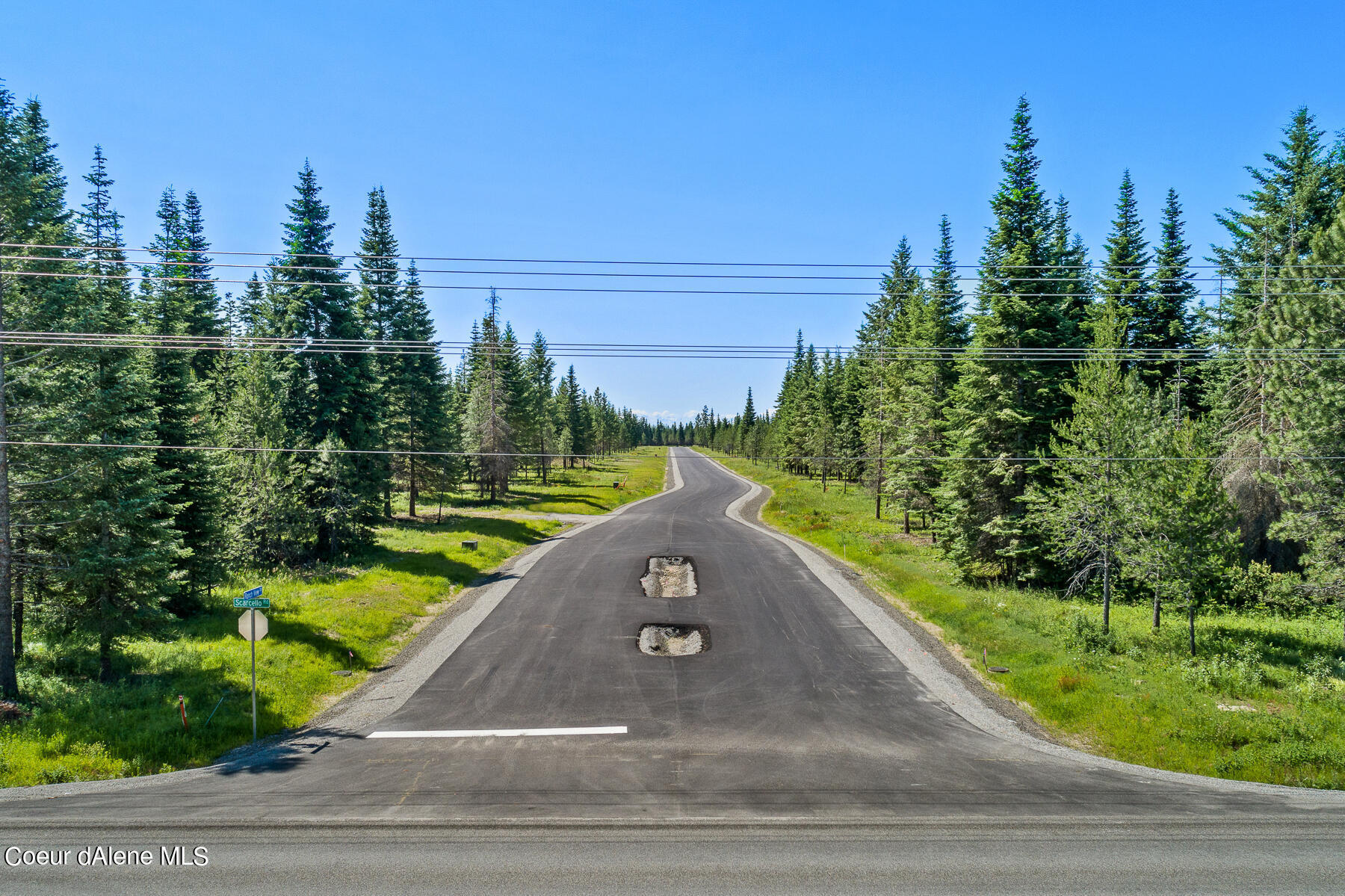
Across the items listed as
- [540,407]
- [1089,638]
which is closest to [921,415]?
[1089,638]

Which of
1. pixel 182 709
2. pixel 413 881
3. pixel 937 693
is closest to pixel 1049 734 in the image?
pixel 937 693

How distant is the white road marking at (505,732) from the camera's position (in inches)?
480

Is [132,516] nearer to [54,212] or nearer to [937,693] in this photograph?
[54,212]

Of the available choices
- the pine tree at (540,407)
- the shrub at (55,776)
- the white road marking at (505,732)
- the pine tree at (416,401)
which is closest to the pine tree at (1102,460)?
the white road marking at (505,732)

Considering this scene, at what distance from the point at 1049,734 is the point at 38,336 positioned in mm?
22920

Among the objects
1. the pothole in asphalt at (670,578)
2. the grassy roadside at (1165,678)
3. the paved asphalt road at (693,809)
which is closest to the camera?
the paved asphalt road at (693,809)

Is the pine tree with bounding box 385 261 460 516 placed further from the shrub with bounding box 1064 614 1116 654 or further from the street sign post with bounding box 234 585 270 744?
the shrub with bounding box 1064 614 1116 654

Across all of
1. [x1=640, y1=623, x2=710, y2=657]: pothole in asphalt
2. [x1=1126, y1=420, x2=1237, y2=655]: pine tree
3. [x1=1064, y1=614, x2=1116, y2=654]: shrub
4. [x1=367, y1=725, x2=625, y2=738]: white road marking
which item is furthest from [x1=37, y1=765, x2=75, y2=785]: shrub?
[x1=1126, y1=420, x2=1237, y2=655]: pine tree

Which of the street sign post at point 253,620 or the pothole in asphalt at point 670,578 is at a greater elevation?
the street sign post at point 253,620

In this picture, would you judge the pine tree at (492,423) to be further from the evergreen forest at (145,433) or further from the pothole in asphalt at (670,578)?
the pothole in asphalt at (670,578)

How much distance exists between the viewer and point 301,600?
66.9ft

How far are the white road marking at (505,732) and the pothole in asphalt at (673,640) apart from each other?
15.0 ft

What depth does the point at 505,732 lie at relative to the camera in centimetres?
1234

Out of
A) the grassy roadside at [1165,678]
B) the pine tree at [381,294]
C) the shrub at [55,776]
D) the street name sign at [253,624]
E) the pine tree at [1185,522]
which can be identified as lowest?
the grassy roadside at [1165,678]
